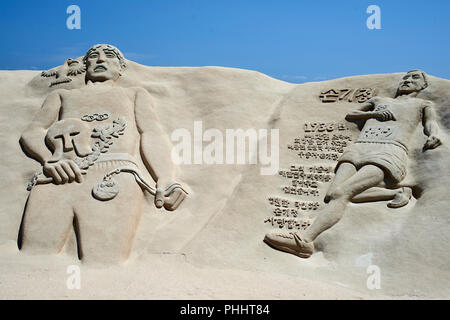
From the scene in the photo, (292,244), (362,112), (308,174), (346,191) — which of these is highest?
(362,112)

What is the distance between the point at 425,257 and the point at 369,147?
149 centimetres

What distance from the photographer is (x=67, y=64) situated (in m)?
7.03

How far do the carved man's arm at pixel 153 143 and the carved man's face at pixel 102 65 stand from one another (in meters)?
0.53

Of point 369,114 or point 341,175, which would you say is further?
point 369,114

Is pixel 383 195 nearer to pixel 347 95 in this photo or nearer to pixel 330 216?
pixel 330 216

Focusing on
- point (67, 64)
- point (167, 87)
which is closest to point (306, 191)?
point (167, 87)

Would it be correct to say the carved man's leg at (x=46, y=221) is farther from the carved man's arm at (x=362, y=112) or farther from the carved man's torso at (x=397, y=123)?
the carved man's arm at (x=362, y=112)

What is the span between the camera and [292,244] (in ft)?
15.4

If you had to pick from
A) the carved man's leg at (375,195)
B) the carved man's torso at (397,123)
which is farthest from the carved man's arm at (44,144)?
the carved man's torso at (397,123)

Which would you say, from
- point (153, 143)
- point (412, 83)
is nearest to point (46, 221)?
point (153, 143)

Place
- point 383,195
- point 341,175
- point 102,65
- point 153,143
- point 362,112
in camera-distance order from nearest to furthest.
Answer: point 383,195 → point 341,175 → point 153,143 → point 362,112 → point 102,65

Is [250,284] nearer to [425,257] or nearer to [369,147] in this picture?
[425,257]

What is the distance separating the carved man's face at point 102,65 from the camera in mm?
6398

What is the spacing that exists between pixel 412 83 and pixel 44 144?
475 centimetres
